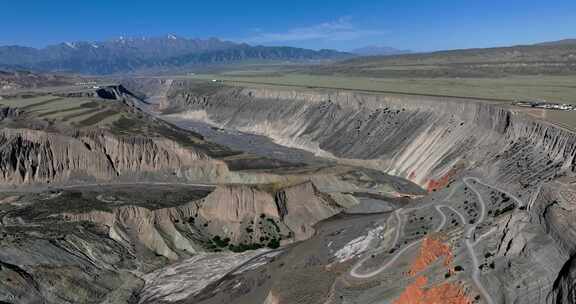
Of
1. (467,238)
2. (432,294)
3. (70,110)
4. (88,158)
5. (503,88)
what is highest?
(503,88)

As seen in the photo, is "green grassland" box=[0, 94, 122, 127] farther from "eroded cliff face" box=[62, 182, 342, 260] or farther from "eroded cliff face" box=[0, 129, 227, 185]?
"eroded cliff face" box=[62, 182, 342, 260]

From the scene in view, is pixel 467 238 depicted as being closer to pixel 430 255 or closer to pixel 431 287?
pixel 430 255

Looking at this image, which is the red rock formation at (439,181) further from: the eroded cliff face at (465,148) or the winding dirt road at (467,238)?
the winding dirt road at (467,238)

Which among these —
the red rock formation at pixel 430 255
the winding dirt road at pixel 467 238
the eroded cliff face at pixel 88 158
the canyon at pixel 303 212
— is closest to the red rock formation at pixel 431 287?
the red rock formation at pixel 430 255

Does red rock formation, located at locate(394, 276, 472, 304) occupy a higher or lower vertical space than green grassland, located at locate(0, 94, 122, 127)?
lower

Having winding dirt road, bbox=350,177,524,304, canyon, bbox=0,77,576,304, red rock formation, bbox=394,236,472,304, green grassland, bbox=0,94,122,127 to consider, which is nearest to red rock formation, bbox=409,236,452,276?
red rock formation, bbox=394,236,472,304

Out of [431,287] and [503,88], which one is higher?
[503,88]

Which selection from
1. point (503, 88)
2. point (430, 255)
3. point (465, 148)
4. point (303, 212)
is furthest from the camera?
point (503, 88)

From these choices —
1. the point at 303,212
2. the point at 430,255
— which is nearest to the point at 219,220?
the point at 303,212
